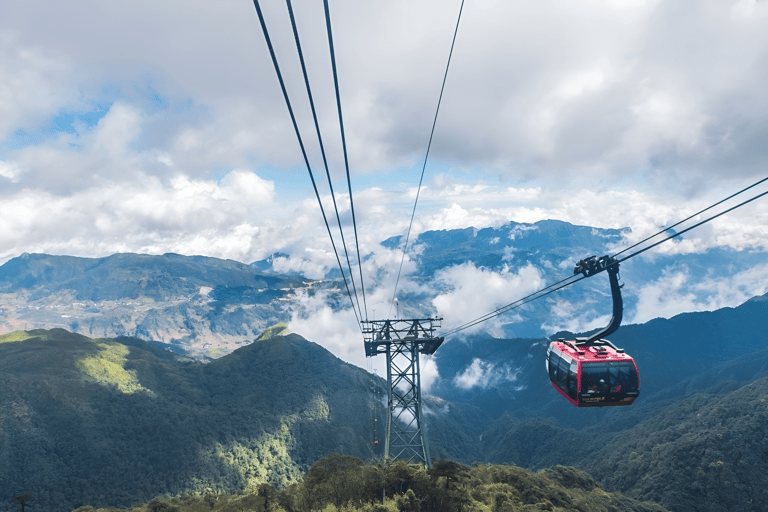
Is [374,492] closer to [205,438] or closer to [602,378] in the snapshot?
[602,378]

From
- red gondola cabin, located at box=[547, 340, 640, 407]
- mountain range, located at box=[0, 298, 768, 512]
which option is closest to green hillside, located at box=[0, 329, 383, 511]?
mountain range, located at box=[0, 298, 768, 512]

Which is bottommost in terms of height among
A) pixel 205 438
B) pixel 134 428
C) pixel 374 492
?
pixel 205 438

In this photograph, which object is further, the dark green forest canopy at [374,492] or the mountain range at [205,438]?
the mountain range at [205,438]

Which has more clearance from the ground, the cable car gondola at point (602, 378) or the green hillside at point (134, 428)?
the cable car gondola at point (602, 378)

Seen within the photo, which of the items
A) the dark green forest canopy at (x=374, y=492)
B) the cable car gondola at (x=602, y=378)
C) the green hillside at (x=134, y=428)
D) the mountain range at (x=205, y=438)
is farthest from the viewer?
the green hillside at (x=134, y=428)

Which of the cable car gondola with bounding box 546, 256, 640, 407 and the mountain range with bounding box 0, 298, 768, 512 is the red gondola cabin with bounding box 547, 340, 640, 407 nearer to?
the cable car gondola with bounding box 546, 256, 640, 407

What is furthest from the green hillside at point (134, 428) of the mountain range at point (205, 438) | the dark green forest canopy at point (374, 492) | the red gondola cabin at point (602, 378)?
the red gondola cabin at point (602, 378)

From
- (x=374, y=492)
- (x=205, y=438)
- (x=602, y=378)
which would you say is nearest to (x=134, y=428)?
(x=205, y=438)

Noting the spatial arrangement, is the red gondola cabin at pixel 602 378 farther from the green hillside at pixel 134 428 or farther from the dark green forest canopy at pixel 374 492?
the green hillside at pixel 134 428

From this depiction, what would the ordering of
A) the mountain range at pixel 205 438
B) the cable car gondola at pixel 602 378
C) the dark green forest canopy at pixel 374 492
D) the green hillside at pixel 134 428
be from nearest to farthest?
the cable car gondola at pixel 602 378, the dark green forest canopy at pixel 374 492, the mountain range at pixel 205 438, the green hillside at pixel 134 428

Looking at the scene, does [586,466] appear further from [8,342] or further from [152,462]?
[8,342]

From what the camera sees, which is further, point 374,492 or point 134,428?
point 134,428

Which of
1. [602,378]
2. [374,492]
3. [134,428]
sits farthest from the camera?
[134,428]

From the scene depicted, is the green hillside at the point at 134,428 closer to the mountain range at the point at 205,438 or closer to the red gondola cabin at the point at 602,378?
the mountain range at the point at 205,438
